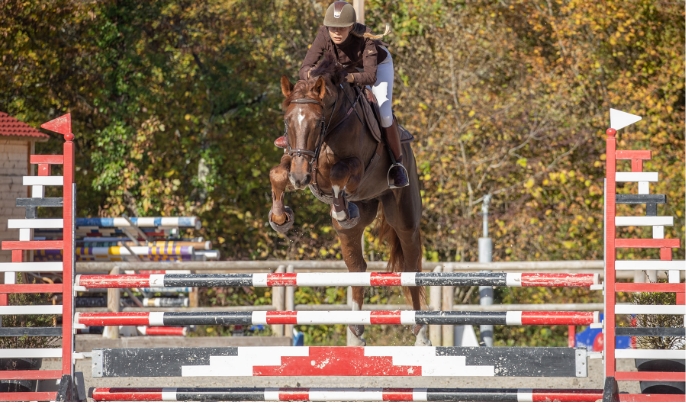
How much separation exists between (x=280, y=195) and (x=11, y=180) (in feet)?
22.0

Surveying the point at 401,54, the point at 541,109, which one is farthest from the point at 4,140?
the point at 541,109

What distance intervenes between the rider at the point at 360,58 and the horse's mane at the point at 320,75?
A: 6 centimetres

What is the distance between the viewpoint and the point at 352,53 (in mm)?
6109

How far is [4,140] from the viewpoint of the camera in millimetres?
11453

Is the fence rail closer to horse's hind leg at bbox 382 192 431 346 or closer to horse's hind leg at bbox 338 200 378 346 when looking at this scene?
horse's hind leg at bbox 382 192 431 346

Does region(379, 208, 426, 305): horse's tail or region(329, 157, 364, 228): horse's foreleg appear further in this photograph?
region(379, 208, 426, 305): horse's tail

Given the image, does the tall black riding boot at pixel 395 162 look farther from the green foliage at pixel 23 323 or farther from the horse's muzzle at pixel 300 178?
the green foliage at pixel 23 323

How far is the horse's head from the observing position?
17.5ft

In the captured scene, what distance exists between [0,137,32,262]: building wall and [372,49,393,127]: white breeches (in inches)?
237

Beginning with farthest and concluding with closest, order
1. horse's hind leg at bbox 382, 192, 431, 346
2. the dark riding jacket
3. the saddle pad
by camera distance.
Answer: horse's hind leg at bbox 382, 192, 431, 346, the saddle pad, the dark riding jacket

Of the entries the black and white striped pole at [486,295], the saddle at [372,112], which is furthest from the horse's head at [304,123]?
the black and white striped pole at [486,295]

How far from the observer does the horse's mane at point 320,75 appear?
5438 mm

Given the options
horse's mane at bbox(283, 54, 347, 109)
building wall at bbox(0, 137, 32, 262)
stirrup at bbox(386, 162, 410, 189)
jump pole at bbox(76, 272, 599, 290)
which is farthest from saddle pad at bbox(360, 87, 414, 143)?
building wall at bbox(0, 137, 32, 262)

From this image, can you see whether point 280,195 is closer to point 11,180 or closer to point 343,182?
point 343,182
